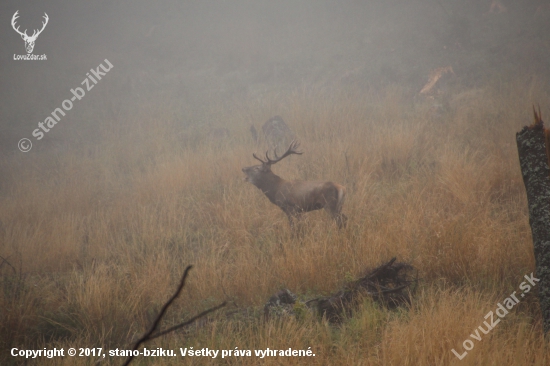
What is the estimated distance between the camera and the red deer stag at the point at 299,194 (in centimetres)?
568

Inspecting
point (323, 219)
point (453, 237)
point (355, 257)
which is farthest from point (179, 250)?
point (453, 237)

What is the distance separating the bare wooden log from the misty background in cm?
1021

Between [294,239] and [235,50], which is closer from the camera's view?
[294,239]

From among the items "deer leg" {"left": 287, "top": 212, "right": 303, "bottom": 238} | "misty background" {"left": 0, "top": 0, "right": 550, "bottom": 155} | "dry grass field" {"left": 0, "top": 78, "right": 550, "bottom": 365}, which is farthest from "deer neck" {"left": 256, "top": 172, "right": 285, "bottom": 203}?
"misty background" {"left": 0, "top": 0, "right": 550, "bottom": 155}

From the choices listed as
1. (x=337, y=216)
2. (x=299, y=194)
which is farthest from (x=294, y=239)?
(x=299, y=194)

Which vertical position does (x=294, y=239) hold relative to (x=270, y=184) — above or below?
below

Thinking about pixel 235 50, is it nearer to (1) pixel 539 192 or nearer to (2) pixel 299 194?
(2) pixel 299 194

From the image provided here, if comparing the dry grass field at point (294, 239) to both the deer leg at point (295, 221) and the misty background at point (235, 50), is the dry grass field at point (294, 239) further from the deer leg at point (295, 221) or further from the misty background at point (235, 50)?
the misty background at point (235, 50)

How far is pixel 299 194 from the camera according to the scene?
19.6 feet

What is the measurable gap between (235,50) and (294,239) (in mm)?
16014

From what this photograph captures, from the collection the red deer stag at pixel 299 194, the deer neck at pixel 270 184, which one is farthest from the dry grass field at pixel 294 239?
the deer neck at pixel 270 184

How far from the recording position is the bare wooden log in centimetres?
286

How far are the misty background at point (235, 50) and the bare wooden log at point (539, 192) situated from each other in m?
10.2

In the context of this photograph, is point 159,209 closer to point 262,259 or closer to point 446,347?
point 262,259
